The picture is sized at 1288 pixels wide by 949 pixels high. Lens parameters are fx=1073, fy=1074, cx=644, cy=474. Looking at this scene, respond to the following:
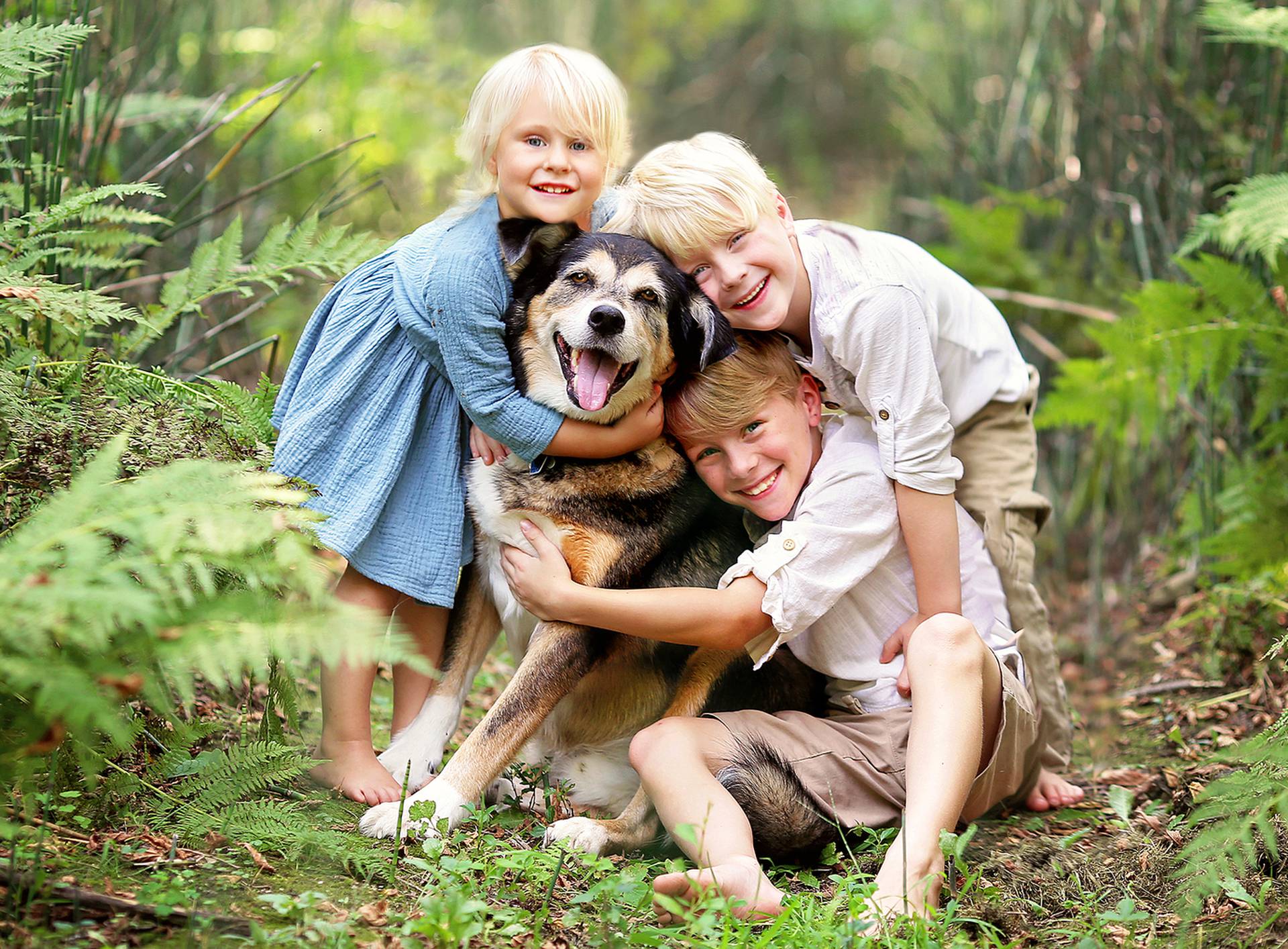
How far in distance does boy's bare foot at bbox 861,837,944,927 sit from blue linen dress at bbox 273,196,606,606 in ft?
4.66

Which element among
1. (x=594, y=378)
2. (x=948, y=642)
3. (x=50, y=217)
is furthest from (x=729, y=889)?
(x=50, y=217)

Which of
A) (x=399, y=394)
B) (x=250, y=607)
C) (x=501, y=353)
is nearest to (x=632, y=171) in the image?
(x=501, y=353)

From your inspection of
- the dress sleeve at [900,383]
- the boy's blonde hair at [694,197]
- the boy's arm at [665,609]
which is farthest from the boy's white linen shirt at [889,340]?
the boy's arm at [665,609]

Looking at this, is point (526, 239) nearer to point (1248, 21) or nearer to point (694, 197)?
point (694, 197)

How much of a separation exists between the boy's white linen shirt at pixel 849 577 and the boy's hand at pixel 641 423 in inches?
18.2

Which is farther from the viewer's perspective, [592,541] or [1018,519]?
[1018,519]

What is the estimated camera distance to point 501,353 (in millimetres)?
3092

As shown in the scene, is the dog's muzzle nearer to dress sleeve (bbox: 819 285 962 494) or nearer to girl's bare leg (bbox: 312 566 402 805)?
dress sleeve (bbox: 819 285 962 494)

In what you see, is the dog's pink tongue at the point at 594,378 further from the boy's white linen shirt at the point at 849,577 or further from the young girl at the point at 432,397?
the boy's white linen shirt at the point at 849,577

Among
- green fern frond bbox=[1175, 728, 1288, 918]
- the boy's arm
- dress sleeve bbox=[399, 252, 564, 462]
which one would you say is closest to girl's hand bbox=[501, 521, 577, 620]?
the boy's arm

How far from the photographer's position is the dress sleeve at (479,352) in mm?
3002

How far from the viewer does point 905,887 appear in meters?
2.31

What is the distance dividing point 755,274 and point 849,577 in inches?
34.6

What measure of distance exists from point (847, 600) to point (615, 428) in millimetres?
820
